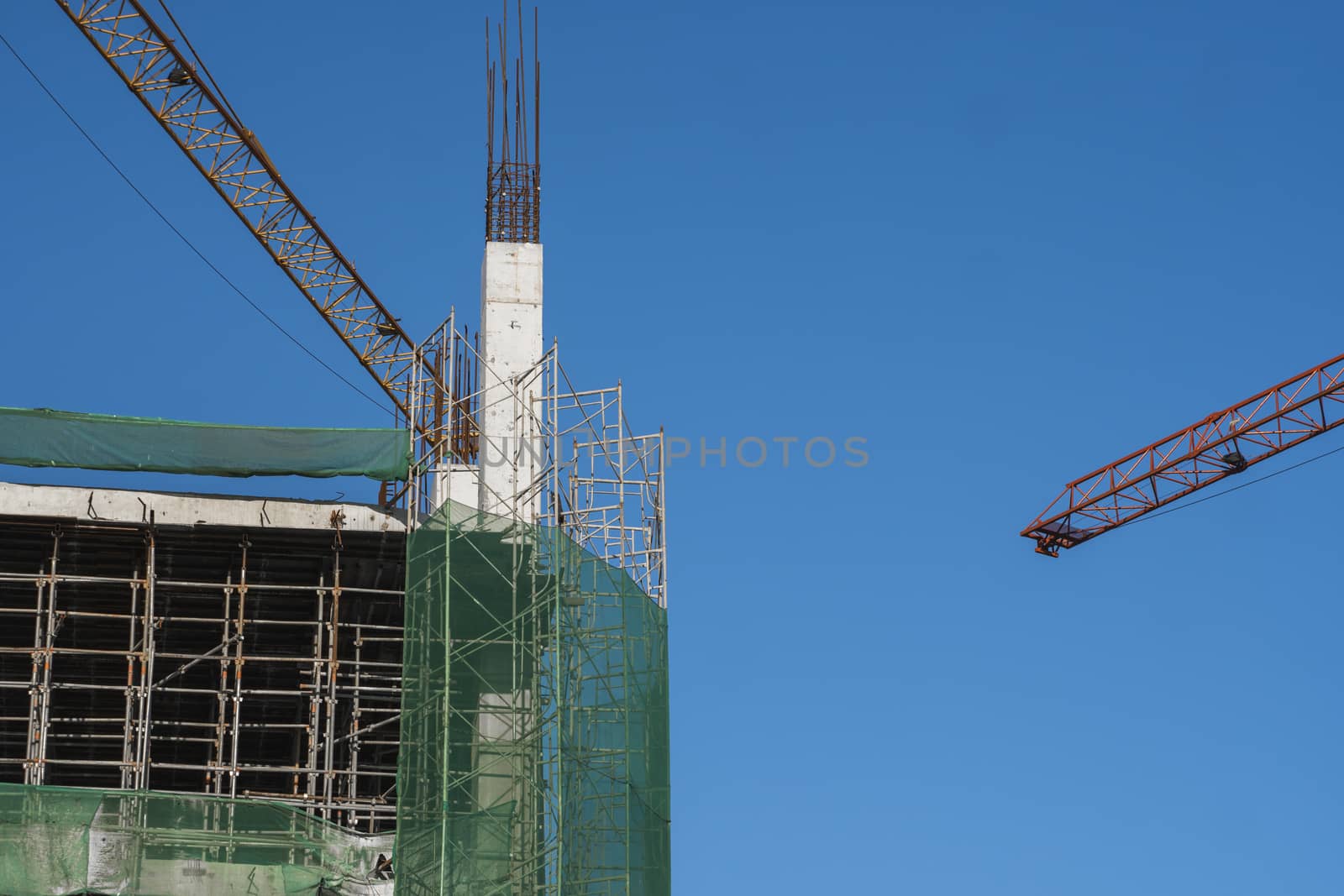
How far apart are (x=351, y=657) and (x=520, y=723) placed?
Answer: 675 centimetres

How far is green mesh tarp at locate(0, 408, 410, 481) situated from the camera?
34188 millimetres

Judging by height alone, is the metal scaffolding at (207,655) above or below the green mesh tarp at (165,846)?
above

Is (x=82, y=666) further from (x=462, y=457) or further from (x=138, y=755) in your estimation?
(x=462, y=457)

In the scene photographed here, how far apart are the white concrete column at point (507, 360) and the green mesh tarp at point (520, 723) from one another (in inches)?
87.2

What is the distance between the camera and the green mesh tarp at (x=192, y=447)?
3419 cm

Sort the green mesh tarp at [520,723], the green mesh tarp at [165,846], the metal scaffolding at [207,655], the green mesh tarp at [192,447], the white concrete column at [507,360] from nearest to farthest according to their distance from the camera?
the green mesh tarp at [165,846]
the green mesh tarp at [520,723]
the metal scaffolding at [207,655]
the green mesh tarp at [192,447]
the white concrete column at [507,360]

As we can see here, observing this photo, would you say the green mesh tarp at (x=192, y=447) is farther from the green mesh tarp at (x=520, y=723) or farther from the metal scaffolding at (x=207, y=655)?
the green mesh tarp at (x=520, y=723)

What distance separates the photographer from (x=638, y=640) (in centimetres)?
3381

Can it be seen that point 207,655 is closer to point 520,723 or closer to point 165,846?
point 165,846

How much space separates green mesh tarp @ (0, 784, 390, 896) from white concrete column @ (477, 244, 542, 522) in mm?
6349

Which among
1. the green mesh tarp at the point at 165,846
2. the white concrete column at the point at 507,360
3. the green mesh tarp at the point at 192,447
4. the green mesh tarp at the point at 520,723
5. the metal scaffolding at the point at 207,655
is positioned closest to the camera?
the green mesh tarp at the point at 165,846

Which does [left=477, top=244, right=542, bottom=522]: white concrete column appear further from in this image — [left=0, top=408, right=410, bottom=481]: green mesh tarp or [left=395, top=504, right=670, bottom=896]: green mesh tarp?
[left=395, top=504, right=670, bottom=896]: green mesh tarp

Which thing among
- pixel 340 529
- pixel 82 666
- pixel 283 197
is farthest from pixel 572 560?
pixel 283 197

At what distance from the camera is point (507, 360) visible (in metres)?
37.8
